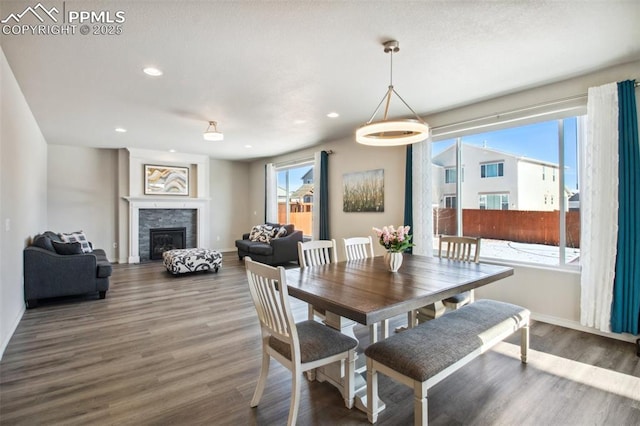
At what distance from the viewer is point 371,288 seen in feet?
6.67

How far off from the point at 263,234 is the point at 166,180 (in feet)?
9.24

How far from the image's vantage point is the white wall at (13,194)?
2760 mm

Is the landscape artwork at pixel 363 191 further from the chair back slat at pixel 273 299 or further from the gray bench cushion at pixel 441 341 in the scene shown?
the chair back slat at pixel 273 299

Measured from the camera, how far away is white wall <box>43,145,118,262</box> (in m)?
6.63

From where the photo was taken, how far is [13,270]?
3227 millimetres

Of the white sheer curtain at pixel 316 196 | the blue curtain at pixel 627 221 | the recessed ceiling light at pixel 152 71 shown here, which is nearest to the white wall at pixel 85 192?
the white sheer curtain at pixel 316 196

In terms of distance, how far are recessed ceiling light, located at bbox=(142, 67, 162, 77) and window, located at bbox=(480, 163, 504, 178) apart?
400cm

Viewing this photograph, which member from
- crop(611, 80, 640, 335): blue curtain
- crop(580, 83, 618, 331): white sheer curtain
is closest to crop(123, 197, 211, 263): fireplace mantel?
crop(580, 83, 618, 331): white sheer curtain

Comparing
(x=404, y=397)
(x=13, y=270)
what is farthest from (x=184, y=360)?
(x=13, y=270)

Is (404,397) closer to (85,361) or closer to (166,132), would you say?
(85,361)

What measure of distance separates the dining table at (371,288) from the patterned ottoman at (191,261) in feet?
12.5

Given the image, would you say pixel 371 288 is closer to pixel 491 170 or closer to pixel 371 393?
pixel 371 393

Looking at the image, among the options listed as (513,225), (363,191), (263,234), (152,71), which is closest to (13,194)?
(152,71)

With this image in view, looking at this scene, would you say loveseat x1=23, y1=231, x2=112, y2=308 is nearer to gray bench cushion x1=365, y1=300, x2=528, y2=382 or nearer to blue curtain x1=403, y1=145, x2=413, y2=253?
gray bench cushion x1=365, y1=300, x2=528, y2=382
